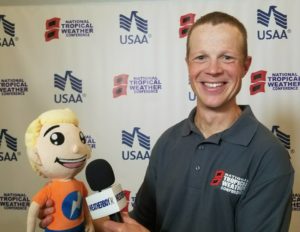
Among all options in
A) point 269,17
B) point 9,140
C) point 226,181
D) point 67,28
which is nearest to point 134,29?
point 67,28

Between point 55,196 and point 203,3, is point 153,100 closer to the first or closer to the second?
point 203,3

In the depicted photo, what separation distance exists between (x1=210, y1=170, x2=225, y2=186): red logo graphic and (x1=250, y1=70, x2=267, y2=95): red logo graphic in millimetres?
985

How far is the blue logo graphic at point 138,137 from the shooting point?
191 centimetres

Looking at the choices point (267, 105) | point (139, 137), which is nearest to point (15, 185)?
point (139, 137)

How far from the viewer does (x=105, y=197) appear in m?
0.76

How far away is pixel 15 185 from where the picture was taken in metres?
1.98

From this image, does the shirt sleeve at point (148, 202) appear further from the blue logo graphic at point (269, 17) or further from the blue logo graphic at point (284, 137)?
the blue logo graphic at point (269, 17)

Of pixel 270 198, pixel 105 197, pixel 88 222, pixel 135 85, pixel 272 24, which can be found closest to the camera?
pixel 105 197

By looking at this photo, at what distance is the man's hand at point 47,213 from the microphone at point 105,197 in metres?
0.18

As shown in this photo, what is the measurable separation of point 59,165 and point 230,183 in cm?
46

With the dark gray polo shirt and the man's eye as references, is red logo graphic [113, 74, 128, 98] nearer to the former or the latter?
the dark gray polo shirt

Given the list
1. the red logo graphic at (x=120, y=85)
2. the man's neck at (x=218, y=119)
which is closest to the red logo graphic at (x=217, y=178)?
the man's neck at (x=218, y=119)

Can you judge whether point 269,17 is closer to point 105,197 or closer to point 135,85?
point 135,85

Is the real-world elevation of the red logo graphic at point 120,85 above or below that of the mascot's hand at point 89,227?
above
